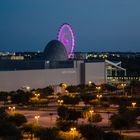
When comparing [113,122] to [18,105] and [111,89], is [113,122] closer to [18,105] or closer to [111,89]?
[18,105]

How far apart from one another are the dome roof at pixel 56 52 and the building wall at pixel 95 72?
454 centimetres

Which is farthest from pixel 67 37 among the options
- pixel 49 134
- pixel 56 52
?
pixel 49 134

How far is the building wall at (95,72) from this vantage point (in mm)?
80500

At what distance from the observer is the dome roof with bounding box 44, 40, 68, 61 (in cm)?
8438

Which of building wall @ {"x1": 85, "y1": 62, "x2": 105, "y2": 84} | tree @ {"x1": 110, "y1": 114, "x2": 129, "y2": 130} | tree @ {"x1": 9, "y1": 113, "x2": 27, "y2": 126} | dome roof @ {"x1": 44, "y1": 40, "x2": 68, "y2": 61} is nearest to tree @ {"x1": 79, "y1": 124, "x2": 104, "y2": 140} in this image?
tree @ {"x1": 110, "y1": 114, "x2": 129, "y2": 130}

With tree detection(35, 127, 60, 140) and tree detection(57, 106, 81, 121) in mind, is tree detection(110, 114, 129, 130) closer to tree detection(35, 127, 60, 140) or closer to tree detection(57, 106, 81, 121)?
tree detection(57, 106, 81, 121)

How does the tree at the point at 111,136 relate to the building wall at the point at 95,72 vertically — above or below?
below

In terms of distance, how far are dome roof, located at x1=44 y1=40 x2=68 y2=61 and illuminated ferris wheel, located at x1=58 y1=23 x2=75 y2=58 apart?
1.09 meters

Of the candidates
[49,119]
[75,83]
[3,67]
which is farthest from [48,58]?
[49,119]

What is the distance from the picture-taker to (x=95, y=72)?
83.6 meters

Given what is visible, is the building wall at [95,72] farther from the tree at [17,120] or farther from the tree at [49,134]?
the tree at [49,134]

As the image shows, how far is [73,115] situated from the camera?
119 feet

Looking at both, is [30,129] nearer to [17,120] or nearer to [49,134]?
[17,120]

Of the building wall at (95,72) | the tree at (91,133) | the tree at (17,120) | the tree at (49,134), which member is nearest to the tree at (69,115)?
the tree at (17,120)
